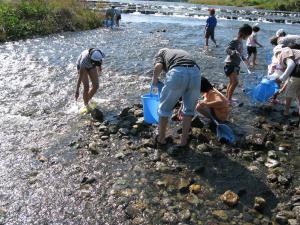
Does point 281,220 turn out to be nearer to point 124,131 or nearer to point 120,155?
point 120,155

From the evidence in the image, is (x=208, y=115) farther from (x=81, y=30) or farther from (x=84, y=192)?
(x=81, y=30)

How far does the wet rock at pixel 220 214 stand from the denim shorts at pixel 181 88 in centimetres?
214

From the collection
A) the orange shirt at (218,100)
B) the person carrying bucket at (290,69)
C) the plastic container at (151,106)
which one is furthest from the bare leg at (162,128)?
the person carrying bucket at (290,69)

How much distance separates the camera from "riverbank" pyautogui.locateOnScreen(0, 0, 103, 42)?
2268cm

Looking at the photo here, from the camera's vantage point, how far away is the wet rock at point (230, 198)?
231 inches

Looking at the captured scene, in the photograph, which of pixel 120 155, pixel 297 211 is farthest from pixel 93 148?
pixel 297 211

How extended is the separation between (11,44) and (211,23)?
10.9 m

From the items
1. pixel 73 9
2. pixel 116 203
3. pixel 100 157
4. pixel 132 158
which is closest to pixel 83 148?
pixel 100 157

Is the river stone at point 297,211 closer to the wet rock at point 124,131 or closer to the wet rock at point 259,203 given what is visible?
the wet rock at point 259,203

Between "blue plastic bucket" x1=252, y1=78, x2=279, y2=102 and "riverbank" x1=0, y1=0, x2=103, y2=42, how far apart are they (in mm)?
15841

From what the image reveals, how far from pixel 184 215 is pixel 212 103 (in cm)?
347

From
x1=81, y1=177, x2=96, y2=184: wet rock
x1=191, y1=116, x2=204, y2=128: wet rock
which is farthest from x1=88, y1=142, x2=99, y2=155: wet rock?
x1=191, y1=116, x2=204, y2=128: wet rock

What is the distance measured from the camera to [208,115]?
8.63 meters

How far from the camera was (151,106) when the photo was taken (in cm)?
816
